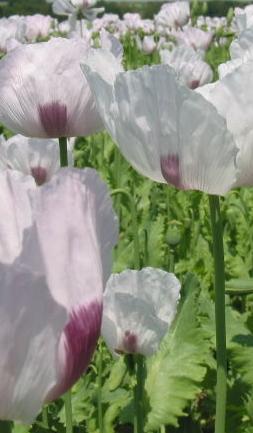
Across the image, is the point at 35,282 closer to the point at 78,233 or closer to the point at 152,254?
the point at 78,233

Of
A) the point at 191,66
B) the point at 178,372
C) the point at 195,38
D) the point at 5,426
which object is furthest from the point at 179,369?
the point at 195,38

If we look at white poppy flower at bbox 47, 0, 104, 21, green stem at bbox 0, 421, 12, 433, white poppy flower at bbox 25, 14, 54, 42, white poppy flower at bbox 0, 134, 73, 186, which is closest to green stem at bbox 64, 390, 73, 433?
green stem at bbox 0, 421, 12, 433

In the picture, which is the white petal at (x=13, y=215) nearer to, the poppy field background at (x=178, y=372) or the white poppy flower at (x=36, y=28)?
the poppy field background at (x=178, y=372)

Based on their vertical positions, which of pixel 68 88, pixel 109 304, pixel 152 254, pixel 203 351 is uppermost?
pixel 68 88

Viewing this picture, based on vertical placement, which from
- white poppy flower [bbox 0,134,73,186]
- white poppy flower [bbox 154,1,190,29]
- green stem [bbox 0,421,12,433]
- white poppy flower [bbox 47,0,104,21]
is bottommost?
white poppy flower [bbox 154,1,190,29]

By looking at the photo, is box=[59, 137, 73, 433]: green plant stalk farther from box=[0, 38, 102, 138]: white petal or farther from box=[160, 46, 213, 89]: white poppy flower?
box=[160, 46, 213, 89]: white poppy flower

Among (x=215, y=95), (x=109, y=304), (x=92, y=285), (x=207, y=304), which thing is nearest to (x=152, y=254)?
(x=207, y=304)
